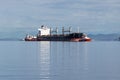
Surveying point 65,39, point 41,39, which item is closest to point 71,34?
point 65,39

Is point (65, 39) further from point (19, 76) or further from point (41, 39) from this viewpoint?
point (19, 76)

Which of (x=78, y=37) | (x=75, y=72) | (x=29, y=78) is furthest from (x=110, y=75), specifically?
(x=78, y=37)

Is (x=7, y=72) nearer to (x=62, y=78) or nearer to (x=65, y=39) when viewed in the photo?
(x=62, y=78)

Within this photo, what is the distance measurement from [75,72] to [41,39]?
149m

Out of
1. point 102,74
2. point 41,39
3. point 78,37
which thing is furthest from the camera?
point 41,39

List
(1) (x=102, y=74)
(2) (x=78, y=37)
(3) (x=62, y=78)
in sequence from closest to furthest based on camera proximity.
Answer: (3) (x=62, y=78)
(1) (x=102, y=74)
(2) (x=78, y=37)

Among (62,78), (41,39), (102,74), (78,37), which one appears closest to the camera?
(62,78)

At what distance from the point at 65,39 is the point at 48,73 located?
13594 cm

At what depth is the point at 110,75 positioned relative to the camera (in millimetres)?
28031

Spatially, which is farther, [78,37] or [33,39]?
[33,39]

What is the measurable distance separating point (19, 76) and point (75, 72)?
4300 mm

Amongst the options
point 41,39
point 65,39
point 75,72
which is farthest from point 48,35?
point 75,72

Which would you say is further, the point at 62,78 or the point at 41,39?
the point at 41,39

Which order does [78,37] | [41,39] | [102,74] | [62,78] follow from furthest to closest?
1. [41,39]
2. [78,37]
3. [102,74]
4. [62,78]
